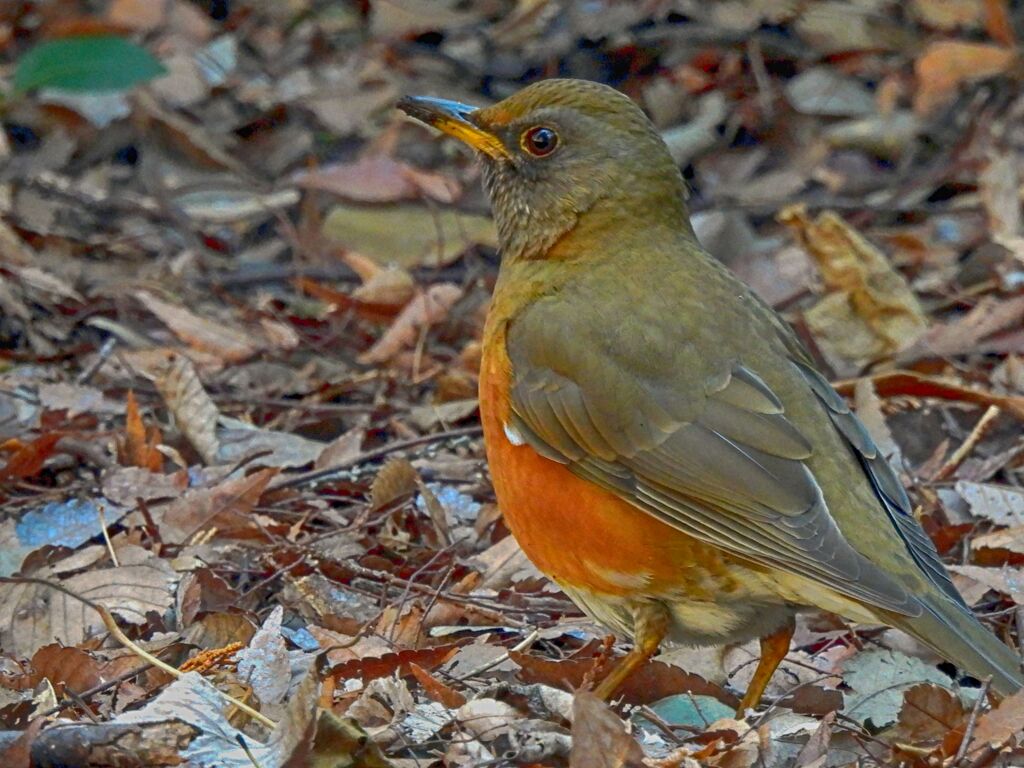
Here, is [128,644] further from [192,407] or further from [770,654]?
[192,407]

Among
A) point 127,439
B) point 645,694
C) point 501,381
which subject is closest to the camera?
point 645,694

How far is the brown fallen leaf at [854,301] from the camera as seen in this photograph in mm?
6797

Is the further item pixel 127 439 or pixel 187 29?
pixel 187 29

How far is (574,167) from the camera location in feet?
16.7

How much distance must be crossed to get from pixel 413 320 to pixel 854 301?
186 cm

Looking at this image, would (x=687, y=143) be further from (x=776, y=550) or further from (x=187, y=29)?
(x=776, y=550)

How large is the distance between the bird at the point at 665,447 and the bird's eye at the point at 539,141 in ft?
0.07

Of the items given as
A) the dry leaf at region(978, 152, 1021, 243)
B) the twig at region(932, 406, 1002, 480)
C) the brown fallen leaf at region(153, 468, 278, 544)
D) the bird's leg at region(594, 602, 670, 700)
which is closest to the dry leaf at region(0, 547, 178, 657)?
the brown fallen leaf at region(153, 468, 278, 544)

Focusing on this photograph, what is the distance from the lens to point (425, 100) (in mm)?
5246

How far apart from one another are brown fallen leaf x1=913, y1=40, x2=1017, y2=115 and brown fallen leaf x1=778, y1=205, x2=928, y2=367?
244 centimetres

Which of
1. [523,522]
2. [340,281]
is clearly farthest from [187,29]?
[523,522]

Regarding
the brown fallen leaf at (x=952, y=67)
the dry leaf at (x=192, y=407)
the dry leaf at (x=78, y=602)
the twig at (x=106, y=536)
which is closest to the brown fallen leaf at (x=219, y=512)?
the twig at (x=106, y=536)

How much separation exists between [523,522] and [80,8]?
643 centimetres

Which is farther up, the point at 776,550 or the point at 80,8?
the point at 776,550
